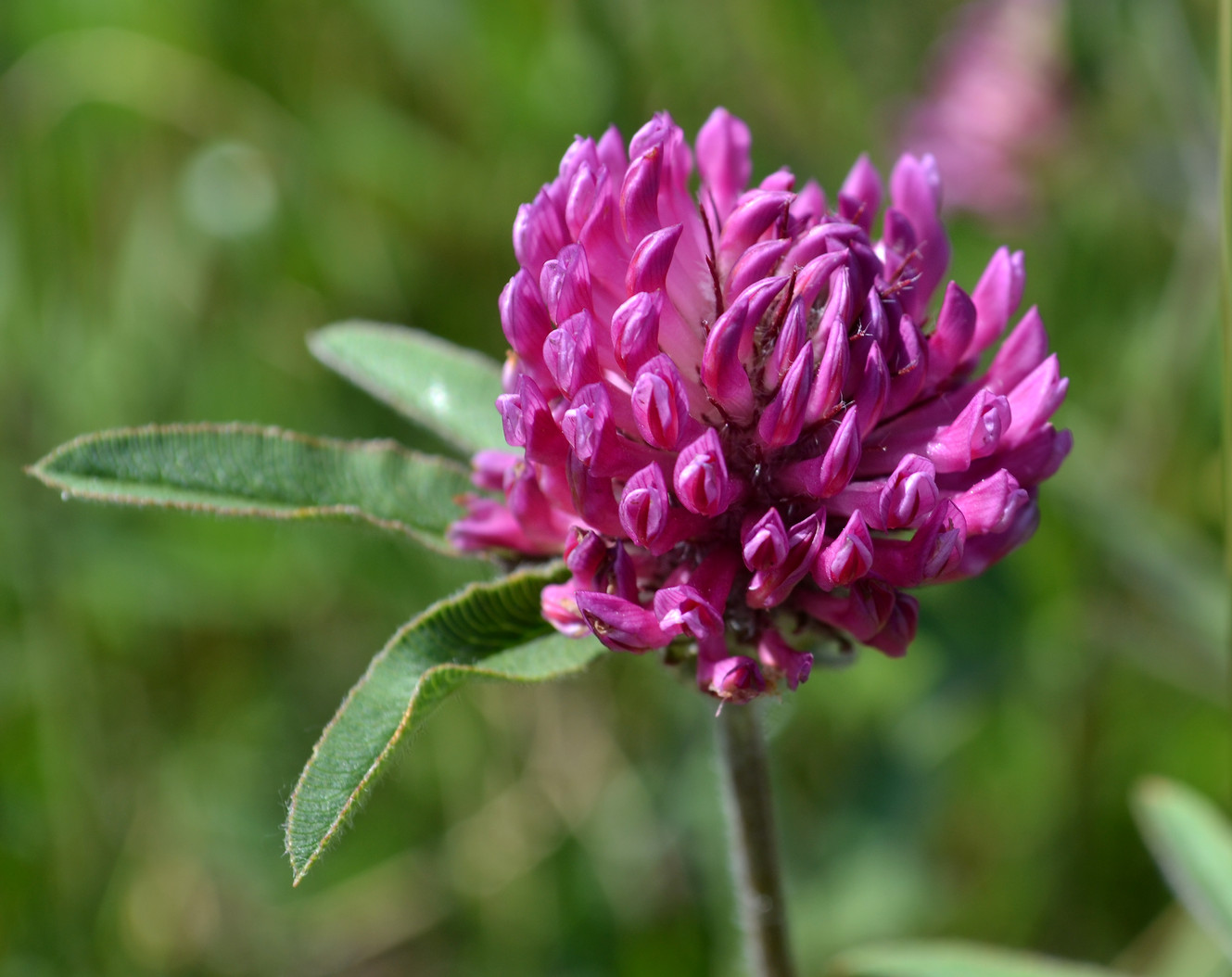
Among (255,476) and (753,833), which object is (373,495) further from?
(753,833)

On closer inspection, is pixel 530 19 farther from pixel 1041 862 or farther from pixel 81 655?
pixel 1041 862

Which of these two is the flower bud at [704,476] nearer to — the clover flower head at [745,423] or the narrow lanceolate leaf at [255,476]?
the clover flower head at [745,423]

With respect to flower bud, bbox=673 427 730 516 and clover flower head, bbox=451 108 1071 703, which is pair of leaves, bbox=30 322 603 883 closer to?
clover flower head, bbox=451 108 1071 703

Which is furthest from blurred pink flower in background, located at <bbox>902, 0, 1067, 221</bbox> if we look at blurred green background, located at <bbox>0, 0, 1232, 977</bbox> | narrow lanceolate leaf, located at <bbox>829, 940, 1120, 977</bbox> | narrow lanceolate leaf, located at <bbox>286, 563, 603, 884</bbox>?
narrow lanceolate leaf, located at <bbox>286, 563, 603, 884</bbox>

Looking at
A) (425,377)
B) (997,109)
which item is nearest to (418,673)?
(425,377)

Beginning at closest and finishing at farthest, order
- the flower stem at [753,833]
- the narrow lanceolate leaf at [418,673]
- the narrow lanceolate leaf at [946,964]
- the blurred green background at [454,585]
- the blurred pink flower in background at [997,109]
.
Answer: the narrow lanceolate leaf at [418,673] < the flower stem at [753,833] < the narrow lanceolate leaf at [946,964] < the blurred green background at [454,585] < the blurred pink flower in background at [997,109]

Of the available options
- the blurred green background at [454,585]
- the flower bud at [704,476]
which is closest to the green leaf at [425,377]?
the flower bud at [704,476]
